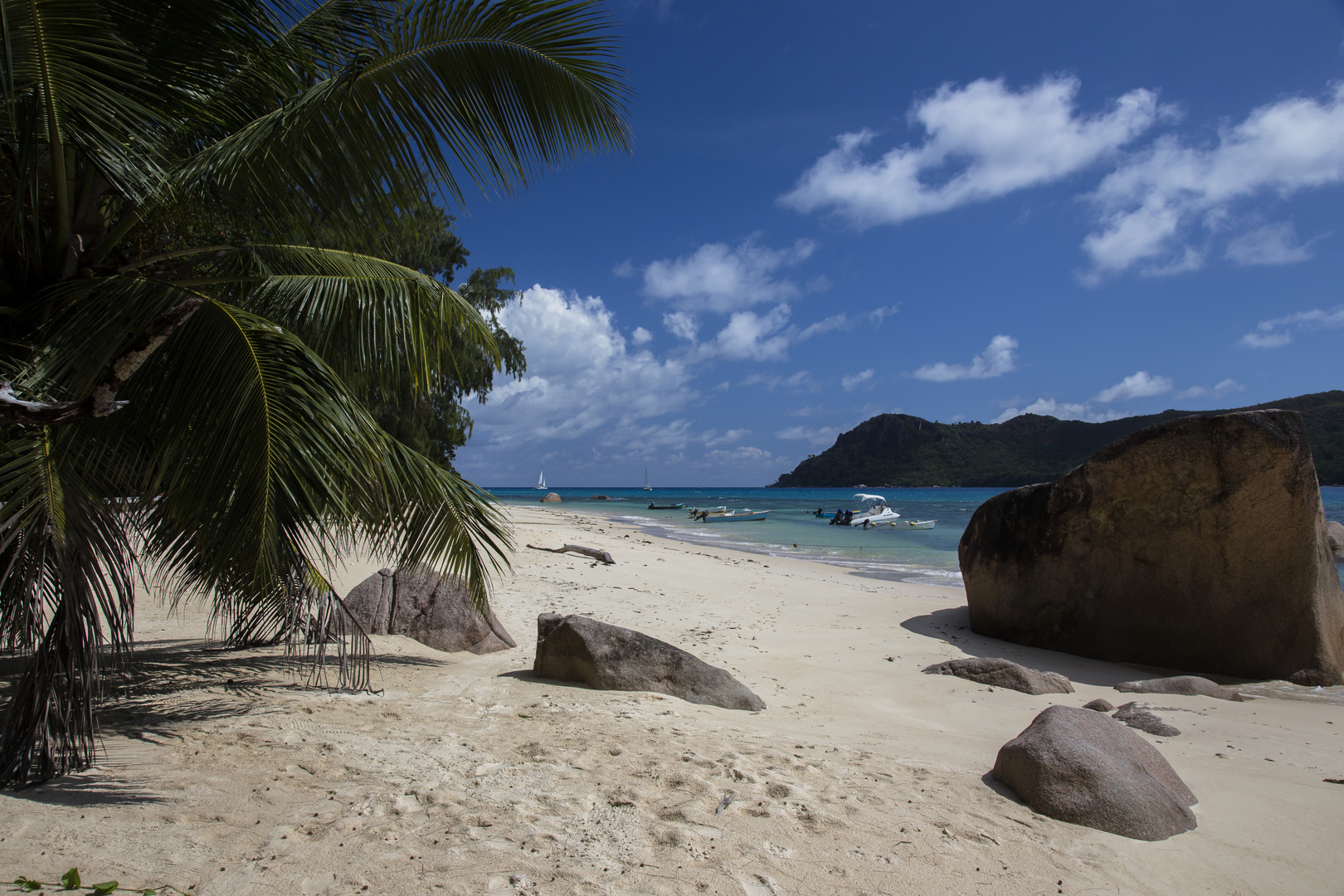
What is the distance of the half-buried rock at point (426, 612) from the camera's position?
648cm

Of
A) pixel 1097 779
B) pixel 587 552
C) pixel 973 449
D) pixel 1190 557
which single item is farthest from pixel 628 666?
pixel 973 449

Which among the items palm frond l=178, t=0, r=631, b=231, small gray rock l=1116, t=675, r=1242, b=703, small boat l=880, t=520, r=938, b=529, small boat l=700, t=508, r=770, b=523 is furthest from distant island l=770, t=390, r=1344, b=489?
palm frond l=178, t=0, r=631, b=231

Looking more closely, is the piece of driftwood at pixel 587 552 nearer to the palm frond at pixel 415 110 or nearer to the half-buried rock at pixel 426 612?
the half-buried rock at pixel 426 612

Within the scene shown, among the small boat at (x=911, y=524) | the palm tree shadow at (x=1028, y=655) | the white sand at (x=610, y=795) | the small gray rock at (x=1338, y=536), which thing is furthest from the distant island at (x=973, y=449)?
the white sand at (x=610, y=795)

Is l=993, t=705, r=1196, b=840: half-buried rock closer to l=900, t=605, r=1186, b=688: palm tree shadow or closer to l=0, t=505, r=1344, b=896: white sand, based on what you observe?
l=0, t=505, r=1344, b=896: white sand

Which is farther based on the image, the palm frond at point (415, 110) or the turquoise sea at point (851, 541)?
the turquoise sea at point (851, 541)

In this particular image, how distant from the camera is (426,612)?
6.60 meters

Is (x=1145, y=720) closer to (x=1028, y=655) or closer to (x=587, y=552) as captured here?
(x=1028, y=655)

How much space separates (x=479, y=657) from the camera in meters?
6.30

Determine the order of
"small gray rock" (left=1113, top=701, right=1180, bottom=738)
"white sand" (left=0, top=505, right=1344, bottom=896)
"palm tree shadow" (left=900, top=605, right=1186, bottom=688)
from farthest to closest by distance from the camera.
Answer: "palm tree shadow" (left=900, top=605, right=1186, bottom=688)
"small gray rock" (left=1113, top=701, right=1180, bottom=738)
"white sand" (left=0, top=505, right=1344, bottom=896)

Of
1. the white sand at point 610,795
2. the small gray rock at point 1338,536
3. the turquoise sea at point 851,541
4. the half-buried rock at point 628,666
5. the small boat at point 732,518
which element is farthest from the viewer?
the small boat at point 732,518

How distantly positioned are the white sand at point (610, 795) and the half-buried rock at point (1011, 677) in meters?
0.15

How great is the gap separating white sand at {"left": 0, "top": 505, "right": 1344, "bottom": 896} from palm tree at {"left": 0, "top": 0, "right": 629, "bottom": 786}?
0.59m

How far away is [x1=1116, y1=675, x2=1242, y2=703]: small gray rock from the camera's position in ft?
20.7
